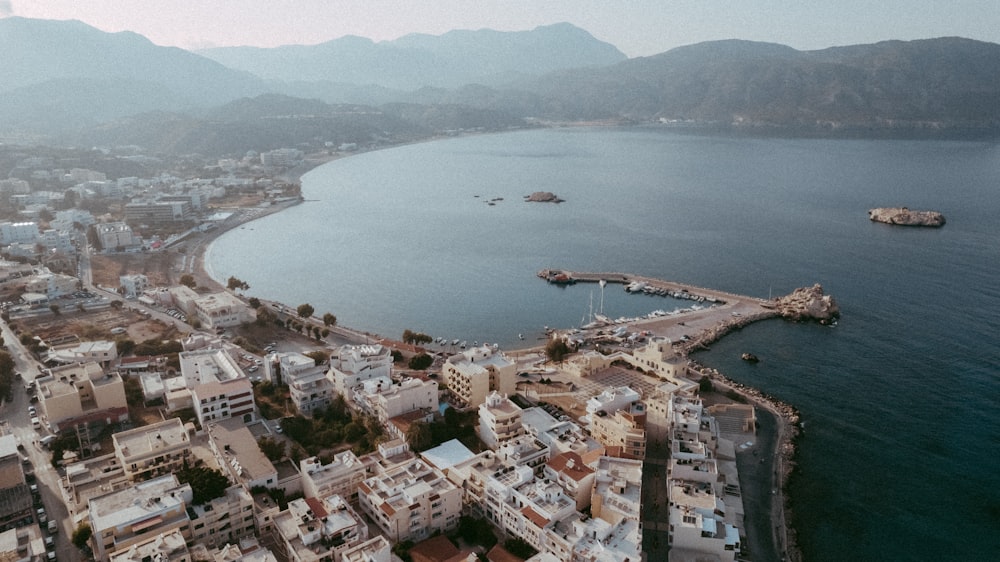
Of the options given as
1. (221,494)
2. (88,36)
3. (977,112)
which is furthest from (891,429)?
(88,36)

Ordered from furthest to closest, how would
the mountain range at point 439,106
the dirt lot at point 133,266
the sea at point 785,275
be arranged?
the mountain range at point 439,106 < the dirt lot at point 133,266 < the sea at point 785,275

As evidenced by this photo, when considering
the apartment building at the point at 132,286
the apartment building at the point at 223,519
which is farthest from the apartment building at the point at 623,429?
the apartment building at the point at 132,286

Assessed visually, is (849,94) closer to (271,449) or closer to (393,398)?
(393,398)

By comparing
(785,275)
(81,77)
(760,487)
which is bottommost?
(760,487)

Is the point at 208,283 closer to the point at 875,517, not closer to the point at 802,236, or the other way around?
the point at 875,517

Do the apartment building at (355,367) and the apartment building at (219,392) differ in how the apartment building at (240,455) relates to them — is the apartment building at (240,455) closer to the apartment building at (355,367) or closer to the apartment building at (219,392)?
the apartment building at (219,392)

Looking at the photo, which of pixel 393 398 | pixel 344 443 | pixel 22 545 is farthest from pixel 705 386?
pixel 22 545
